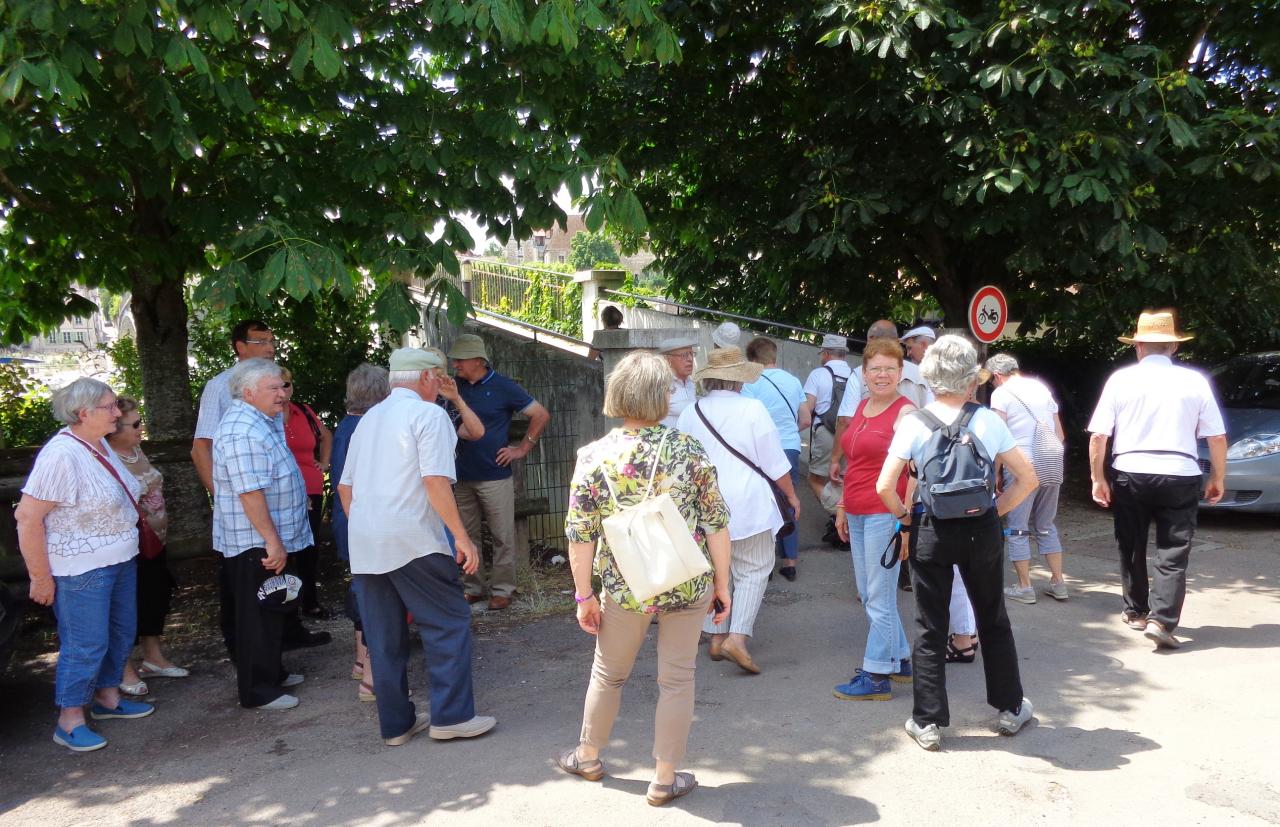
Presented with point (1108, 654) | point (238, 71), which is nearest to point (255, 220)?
point (238, 71)

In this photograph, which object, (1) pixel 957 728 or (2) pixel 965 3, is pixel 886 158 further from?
(1) pixel 957 728

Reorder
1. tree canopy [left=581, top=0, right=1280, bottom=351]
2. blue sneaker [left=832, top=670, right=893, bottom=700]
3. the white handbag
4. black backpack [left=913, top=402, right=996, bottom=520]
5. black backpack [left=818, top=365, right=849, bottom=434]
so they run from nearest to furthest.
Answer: the white handbag < black backpack [left=913, top=402, right=996, bottom=520] < blue sneaker [left=832, top=670, right=893, bottom=700] < tree canopy [left=581, top=0, right=1280, bottom=351] < black backpack [left=818, top=365, right=849, bottom=434]

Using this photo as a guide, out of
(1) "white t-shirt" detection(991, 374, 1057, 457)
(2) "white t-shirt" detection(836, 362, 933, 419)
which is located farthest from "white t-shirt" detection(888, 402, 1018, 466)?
(1) "white t-shirt" detection(991, 374, 1057, 457)

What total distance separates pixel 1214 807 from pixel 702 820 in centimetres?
191

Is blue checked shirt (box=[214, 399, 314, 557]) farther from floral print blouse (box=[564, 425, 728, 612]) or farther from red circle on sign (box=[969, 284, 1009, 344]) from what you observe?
red circle on sign (box=[969, 284, 1009, 344])

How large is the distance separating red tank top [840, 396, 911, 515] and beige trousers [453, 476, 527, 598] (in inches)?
101

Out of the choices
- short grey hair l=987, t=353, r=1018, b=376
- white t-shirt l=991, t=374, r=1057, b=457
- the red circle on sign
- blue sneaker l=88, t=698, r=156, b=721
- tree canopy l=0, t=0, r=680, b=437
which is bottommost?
blue sneaker l=88, t=698, r=156, b=721

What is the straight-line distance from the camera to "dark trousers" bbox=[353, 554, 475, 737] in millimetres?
4344

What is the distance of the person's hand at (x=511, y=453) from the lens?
6.54 m

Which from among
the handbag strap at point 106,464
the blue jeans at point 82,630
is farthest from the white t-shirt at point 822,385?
the blue jeans at point 82,630

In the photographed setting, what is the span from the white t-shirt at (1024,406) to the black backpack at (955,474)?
2037 mm

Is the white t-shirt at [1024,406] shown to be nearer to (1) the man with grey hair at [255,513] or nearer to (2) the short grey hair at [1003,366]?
(2) the short grey hair at [1003,366]

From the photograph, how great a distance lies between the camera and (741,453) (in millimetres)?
5051

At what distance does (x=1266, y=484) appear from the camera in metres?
A: 8.45
